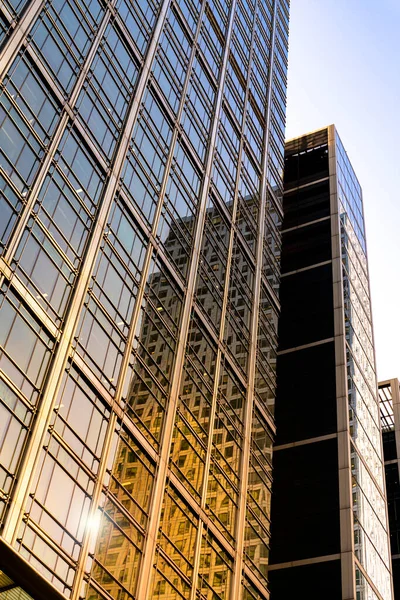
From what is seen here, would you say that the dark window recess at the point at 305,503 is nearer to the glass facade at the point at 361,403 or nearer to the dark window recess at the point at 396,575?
the glass facade at the point at 361,403

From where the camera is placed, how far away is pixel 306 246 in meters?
72.6

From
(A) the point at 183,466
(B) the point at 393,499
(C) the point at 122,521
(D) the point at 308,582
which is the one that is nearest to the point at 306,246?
A: (D) the point at 308,582

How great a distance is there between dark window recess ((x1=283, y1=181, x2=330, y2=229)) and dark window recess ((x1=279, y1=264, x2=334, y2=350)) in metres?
6.56

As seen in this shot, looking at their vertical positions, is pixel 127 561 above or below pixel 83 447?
below

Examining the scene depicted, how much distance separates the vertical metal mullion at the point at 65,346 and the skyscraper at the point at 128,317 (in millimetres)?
90

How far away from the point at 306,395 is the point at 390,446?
115 feet

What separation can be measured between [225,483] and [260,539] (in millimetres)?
4424

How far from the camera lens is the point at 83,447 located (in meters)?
31.1

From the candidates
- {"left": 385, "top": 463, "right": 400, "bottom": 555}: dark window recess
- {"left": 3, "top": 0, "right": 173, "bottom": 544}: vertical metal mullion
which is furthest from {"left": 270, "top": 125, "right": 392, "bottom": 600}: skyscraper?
{"left": 3, "top": 0, "right": 173, "bottom": 544}: vertical metal mullion

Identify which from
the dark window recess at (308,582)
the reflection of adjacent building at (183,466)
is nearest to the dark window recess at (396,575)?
the dark window recess at (308,582)

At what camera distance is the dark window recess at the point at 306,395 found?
59.8 m

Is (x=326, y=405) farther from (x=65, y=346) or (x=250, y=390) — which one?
(x=65, y=346)

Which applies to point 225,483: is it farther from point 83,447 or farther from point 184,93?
point 184,93

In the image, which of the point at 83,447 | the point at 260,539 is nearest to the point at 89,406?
the point at 83,447
